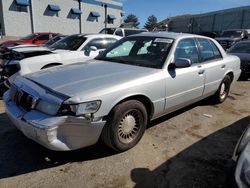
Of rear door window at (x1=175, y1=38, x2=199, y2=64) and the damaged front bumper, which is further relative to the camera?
rear door window at (x1=175, y1=38, x2=199, y2=64)

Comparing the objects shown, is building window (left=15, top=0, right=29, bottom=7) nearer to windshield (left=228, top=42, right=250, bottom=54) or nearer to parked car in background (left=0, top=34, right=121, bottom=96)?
parked car in background (left=0, top=34, right=121, bottom=96)

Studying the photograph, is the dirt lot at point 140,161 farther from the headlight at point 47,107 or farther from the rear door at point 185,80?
the headlight at point 47,107

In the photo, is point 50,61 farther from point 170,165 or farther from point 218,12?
point 218,12

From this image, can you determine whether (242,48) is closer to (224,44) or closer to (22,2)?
(224,44)

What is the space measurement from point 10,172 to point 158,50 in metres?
2.82

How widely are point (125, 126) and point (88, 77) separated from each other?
0.83 metres

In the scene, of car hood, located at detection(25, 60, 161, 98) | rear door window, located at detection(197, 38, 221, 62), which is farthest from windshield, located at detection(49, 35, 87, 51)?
rear door window, located at detection(197, 38, 221, 62)

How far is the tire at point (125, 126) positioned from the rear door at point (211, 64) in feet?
6.22

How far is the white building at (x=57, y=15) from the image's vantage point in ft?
79.7

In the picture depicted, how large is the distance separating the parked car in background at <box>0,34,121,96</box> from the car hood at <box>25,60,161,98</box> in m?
2.23

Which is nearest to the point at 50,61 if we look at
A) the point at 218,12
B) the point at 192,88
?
the point at 192,88

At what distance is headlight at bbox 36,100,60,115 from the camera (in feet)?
9.89

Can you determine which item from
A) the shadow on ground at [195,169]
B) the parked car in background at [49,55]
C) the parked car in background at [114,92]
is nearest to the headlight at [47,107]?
the parked car in background at [114,92]

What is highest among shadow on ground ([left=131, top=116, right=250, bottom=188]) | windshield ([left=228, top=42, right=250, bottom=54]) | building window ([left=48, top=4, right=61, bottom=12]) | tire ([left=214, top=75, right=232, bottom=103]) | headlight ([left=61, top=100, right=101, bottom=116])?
building window ([left=48, top=4, right=61, bottom=12])
